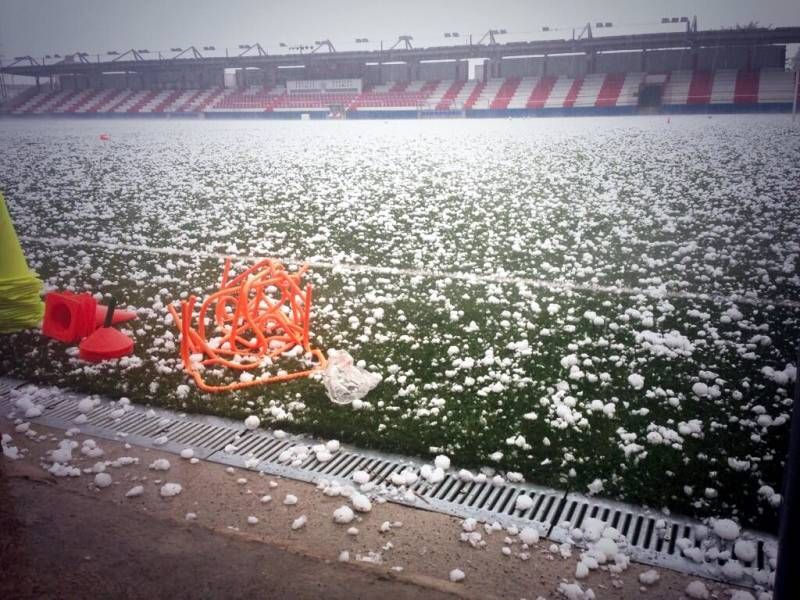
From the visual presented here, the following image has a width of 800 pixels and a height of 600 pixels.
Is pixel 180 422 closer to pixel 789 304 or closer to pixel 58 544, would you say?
pixel 58 544

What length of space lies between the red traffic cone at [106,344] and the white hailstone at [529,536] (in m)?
3.31

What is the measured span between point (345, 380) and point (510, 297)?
2356 millimetres

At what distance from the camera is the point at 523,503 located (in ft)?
8.64

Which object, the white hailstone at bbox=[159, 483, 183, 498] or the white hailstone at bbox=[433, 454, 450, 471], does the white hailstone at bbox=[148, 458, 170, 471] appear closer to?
the white hailstone at bbox=[159, 483, 183, 498]

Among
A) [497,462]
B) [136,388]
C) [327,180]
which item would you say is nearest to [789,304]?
[497,462]

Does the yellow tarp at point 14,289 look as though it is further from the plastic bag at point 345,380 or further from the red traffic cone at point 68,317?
the plastic bag at point 345,380

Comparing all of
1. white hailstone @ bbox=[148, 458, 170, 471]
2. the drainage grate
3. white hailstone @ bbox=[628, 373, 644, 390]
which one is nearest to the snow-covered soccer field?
white hailstone @ bbox=[628, 373, 644, 390]

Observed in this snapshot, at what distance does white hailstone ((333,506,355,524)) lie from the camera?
2.53 m

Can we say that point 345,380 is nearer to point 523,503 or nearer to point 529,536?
point 523,503

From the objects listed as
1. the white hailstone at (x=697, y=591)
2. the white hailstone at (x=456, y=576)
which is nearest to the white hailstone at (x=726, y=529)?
the white hailstone at (x=697, y=591)

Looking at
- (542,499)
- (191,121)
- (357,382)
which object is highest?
(191,121)

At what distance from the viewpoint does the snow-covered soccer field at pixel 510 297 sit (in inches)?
123

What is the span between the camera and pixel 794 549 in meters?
1.26

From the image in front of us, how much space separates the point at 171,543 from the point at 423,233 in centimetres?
611
